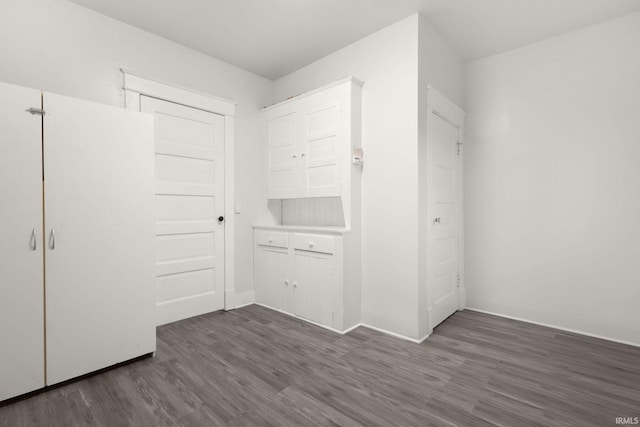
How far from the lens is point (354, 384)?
1.94 meters

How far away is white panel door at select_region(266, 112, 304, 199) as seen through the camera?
3344 mm

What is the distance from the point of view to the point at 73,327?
1940 millimetres

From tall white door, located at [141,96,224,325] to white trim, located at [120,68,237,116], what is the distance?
63 mm

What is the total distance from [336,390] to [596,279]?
2627mm

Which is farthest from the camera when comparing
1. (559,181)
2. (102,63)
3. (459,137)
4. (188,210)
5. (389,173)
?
(459,137)

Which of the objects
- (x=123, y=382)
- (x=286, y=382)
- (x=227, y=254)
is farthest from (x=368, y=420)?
(x=227, y=254)

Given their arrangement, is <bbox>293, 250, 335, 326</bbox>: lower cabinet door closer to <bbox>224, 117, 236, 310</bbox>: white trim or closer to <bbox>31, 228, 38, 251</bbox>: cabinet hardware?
<bbox>224, 117, 236, 310</bbox>: white trim

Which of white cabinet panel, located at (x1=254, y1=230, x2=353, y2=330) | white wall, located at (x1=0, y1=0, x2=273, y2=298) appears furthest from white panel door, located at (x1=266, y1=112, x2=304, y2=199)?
white cabinet panel, located at (x1=254, y1=230, x2=353, y2=330)

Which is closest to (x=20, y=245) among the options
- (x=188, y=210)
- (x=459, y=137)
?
(x=188, y=210)

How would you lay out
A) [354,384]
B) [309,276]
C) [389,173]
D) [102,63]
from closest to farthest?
[354,384] < [102,63] < [389,173] < [309,276]

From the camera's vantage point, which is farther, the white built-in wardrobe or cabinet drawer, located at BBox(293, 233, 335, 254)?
cabinet drawer, located at BBox(293, 233, 335, 254)

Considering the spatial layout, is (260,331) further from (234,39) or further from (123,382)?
(234,39)

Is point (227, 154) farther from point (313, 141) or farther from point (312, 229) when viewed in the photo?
point (312, 229)

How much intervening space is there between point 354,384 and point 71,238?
2.08 m
